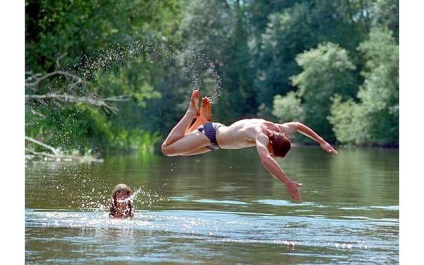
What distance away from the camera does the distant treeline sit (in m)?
38.2

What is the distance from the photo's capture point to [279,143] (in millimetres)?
13000

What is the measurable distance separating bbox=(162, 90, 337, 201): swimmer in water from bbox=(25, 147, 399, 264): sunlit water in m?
0.98

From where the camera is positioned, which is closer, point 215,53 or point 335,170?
point 335,170

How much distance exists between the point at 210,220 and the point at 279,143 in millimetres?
2180

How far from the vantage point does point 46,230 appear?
527 inches

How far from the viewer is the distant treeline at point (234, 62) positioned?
125ft

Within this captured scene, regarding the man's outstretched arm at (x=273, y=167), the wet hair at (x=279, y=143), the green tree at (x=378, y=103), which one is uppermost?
the green tree at (x=378, y=103)

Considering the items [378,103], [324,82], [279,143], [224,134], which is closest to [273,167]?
[279,143]

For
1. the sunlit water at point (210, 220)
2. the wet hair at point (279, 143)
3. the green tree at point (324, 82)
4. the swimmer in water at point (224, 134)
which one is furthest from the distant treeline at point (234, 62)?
the wet hair at point (279, 143)

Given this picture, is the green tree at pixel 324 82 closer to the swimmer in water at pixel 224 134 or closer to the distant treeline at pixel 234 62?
the distant treeline at pixel 234 62
